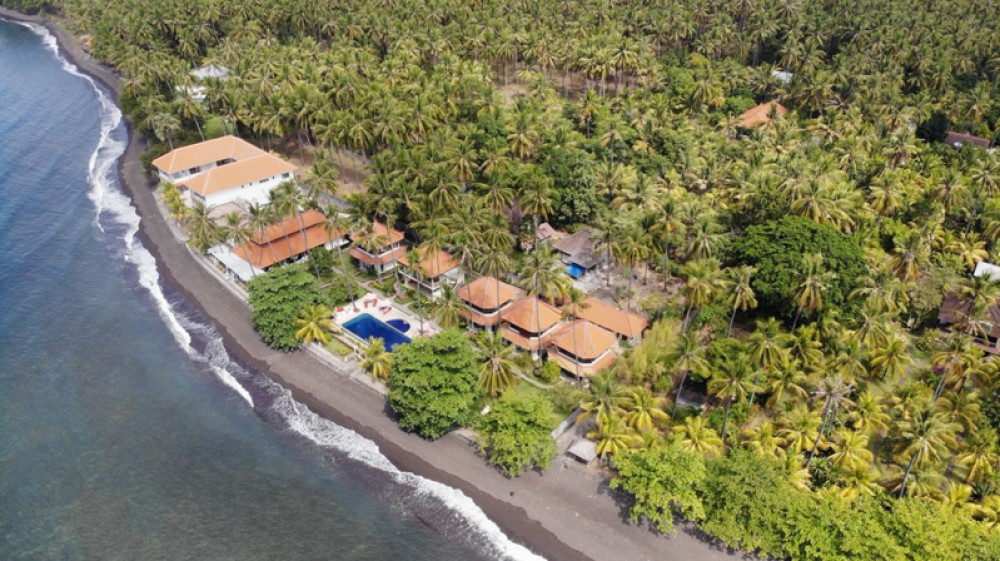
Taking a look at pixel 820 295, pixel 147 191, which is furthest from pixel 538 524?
pixel 147 191

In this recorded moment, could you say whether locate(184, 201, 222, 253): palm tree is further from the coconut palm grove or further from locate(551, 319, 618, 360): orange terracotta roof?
locate(551, 319, 618, 360): orange terracotta roof

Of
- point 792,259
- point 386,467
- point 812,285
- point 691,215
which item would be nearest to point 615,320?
point 691,215

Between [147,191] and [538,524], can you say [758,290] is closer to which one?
[538,524]

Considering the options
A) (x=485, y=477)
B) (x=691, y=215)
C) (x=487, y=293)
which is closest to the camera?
(x=485, y=477)

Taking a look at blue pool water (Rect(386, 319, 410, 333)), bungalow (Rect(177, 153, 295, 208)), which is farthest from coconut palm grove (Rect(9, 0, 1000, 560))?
bungalow (Rect(177, 153, 295, 208))

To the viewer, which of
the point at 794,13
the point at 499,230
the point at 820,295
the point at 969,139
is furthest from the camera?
the point at 794,13

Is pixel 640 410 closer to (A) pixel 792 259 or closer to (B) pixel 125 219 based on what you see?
(A) pixel 792 259
